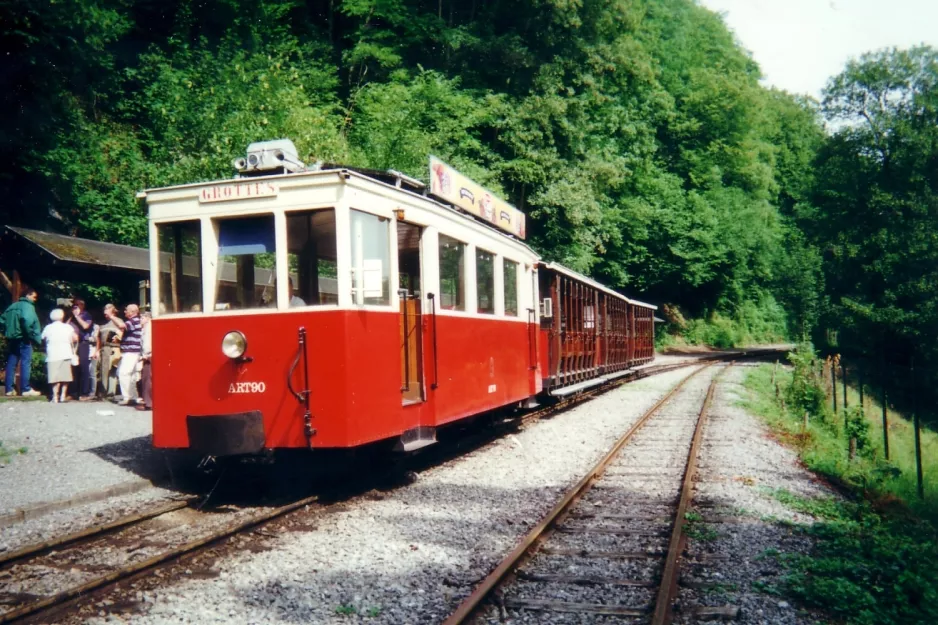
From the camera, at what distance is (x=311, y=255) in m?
7.09

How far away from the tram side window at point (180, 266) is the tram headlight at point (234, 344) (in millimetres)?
515

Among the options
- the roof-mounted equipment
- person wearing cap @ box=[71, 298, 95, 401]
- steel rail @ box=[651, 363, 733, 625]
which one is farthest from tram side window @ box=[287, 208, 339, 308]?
person wearing cap @ box=[71, 298, 95, 401]

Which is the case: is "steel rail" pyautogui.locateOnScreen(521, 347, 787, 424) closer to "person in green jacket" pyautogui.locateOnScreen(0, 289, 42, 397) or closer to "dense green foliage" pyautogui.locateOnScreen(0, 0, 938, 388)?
"dense green foliage" pyautogui.locateOnScreen(0, 0, 938, 388)

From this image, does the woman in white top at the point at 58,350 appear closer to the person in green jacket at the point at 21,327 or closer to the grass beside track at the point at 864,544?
the person in green jacket at the point at 21,327

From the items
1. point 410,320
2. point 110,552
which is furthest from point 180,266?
point 110,552

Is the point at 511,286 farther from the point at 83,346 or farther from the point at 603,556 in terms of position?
the point at 83,346

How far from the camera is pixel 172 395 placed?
288 inches

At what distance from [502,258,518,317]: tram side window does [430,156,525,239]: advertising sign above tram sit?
2.01ft

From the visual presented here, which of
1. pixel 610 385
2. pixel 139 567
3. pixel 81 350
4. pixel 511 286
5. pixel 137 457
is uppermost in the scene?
pixel 511 286

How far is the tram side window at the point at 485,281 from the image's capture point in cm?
993

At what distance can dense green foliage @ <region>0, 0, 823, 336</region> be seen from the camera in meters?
18.8

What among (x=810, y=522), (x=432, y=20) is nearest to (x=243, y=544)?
(x=810, y=522)

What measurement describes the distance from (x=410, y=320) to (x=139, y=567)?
12.7 ft

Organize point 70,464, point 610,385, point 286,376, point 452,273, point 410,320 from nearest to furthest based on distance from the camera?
1. point 286,376
2. point 410,320
3. point 70,464
4. point 452,273
5. point 610,385
